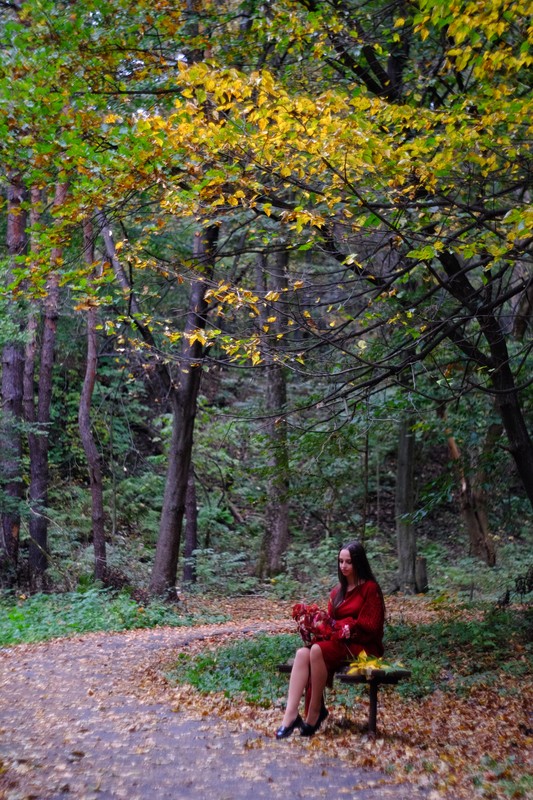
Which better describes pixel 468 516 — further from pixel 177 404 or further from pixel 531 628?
pixel 531 628

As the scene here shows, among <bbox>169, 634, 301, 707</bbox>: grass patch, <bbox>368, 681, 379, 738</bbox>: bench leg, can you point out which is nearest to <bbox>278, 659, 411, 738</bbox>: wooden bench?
<bbox>368, 681, 379, 738</bbox>: bench leg

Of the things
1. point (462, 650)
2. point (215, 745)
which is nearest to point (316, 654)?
point (215, 745)

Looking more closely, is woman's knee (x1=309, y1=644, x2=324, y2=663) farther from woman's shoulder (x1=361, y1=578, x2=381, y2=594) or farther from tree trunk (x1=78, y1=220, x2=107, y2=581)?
tree trunk (x1=78, y1=220, x2=107, y2=581)

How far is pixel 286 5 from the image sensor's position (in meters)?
9.11

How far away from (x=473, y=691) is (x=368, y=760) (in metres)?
2.63

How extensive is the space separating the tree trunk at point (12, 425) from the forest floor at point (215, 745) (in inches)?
335

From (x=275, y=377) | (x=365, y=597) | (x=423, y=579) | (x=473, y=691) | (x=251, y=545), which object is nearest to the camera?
(x=365, y=597)

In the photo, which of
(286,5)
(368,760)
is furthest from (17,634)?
(286,5)

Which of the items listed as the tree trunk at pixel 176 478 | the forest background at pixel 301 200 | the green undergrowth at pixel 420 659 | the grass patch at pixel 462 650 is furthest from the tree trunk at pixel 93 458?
the grass patch at pixel 462 650

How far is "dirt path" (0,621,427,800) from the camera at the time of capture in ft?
15.4

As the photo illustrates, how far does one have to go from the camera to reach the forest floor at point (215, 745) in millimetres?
4777

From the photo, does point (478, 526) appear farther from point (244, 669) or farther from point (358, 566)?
point (358, 566)

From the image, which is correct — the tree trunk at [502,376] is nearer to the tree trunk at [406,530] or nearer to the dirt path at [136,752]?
the dirt path at [136,752]

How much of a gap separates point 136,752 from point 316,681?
4.77 feet
